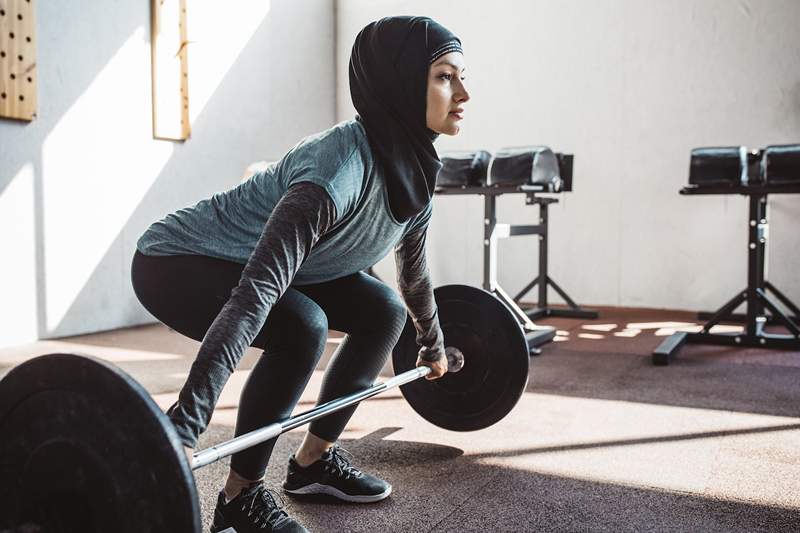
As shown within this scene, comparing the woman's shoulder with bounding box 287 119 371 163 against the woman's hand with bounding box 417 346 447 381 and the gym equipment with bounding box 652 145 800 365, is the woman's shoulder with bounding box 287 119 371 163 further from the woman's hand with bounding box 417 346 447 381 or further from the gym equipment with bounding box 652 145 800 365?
the gym equipment with bounding box 652 145 800 365

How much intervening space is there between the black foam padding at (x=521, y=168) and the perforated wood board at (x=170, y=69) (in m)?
2.22

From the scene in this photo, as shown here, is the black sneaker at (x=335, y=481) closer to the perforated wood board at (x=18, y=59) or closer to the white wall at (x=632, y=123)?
the perforated wood board at (x=18, y=59)

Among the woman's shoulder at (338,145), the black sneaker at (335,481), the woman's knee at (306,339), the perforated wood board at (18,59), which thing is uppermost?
the perforated wood board at (18,59)

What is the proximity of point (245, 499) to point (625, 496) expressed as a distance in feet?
3.03

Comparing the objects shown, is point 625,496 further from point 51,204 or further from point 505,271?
point 505,271

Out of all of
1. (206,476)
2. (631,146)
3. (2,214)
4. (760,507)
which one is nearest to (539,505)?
(760,507)

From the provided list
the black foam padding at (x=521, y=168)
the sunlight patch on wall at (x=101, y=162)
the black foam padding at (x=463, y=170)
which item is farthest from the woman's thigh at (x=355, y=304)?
the sunlight patch on wall at (x=101, y=162)

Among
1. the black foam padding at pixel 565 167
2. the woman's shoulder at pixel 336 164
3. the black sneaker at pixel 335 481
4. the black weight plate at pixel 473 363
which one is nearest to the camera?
the woman's shoulder at pixel 336 164

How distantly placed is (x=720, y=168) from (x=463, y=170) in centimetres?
135

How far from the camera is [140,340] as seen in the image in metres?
4.12

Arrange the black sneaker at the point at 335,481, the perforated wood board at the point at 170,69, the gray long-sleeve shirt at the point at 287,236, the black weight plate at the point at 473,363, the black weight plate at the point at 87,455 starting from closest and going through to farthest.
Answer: the black weight plate at the point at 87,455, the gray long-sleeve shirt at the point at 287,236, the black sneaker at the point at 335,481, the black weight plate at the point at 473,363, the perforated wood board at the point at 170,69

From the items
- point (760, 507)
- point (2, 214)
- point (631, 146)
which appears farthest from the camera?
point (631, 146)

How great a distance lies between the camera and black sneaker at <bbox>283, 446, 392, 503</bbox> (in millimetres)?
1733

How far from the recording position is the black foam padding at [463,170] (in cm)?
409
